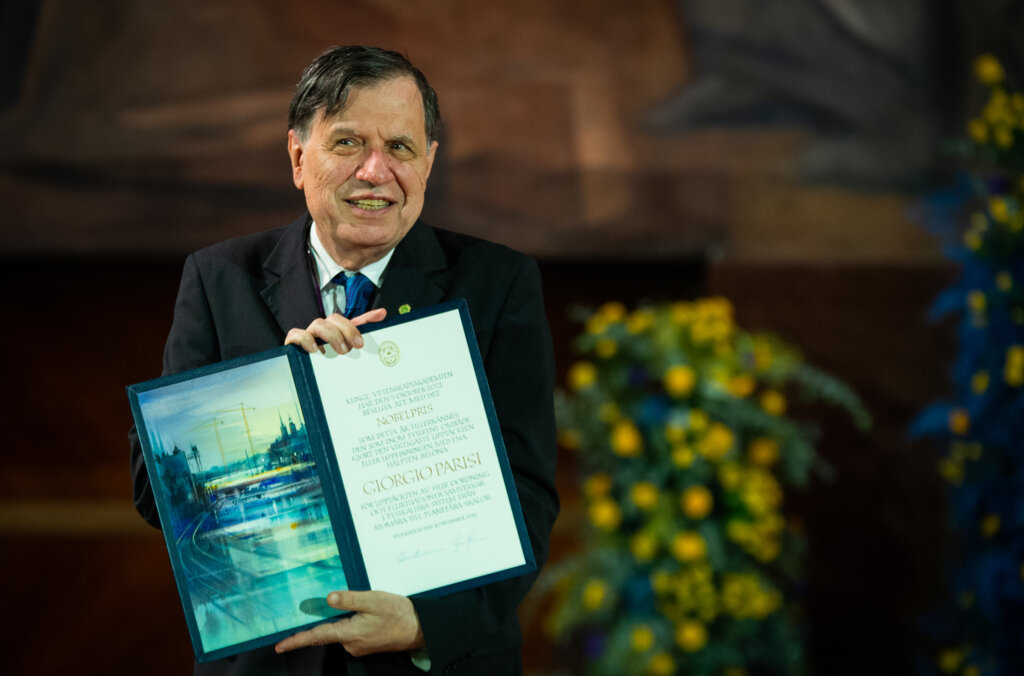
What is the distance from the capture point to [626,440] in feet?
9.64

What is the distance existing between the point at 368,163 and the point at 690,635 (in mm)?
2242

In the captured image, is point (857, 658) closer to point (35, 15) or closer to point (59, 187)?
point (59, 187)

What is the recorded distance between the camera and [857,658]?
3.94 meters

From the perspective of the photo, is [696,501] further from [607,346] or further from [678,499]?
[607,346]

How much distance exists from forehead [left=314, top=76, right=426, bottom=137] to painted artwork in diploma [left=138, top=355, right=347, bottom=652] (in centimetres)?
30

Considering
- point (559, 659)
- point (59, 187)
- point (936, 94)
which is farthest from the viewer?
point (936, 94)

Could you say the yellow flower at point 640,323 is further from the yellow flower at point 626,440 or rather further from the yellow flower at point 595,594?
the yellow flower at point 595,594

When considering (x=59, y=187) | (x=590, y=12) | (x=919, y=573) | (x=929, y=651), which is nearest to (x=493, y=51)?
(x=590, y=12)

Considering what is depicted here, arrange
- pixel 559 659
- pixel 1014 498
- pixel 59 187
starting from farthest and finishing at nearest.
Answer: pixel 59 187
pixel 559 659
pixel 1014 498

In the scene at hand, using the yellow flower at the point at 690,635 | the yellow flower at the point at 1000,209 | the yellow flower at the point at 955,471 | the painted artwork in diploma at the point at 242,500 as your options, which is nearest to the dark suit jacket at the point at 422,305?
the painted artwork in diploma at the point at 242,500

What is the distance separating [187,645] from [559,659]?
4.70 ft

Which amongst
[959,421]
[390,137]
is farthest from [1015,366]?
[390,137]

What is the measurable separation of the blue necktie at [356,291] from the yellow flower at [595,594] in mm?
2008

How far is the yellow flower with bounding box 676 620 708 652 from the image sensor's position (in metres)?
2.92
